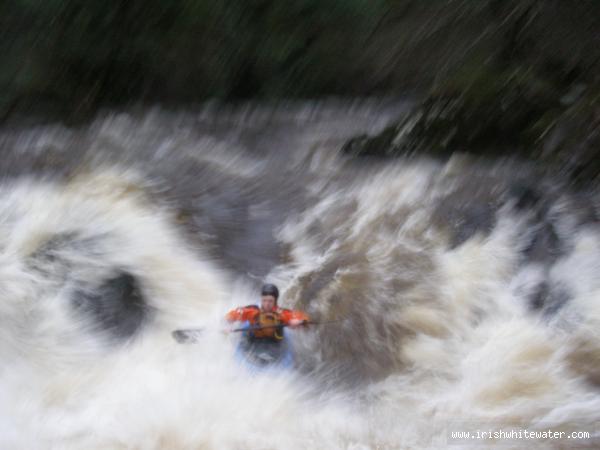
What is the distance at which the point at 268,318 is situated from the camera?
464 cm

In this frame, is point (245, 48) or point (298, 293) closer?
point (298, 293)

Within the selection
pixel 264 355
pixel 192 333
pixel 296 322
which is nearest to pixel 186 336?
pixel 192 333

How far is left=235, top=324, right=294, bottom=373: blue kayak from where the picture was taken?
4.70m

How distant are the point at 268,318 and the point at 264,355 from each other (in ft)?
0.90

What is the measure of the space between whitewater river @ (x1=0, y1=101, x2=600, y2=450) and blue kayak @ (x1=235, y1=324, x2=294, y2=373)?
0.06 metres

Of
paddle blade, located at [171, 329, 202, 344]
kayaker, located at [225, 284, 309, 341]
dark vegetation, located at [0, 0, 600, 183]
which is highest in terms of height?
dark vegetation, located at [0, 0, 600, 183]

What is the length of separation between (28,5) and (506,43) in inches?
170

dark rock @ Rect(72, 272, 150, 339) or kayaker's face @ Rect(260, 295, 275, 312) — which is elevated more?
kayaker's face @ Rect(260, 295, 275, 312)

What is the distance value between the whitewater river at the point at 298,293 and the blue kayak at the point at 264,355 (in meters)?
0.06

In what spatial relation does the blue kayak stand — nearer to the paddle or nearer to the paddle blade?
the paddle

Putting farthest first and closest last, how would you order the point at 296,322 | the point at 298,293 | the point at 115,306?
the point at 298,293, the point at 115,306, the point at 296,322

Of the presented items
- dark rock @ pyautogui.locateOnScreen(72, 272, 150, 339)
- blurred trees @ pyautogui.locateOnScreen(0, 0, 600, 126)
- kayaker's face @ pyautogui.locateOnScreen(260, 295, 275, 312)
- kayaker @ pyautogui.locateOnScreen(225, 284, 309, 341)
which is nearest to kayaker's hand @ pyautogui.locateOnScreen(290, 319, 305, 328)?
kayaker @ pyautogui.locateOnScreen(225, 284, 309, 341)

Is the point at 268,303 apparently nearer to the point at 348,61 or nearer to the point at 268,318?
the point at 268,318

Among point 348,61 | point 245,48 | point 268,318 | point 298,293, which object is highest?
point 348,61
